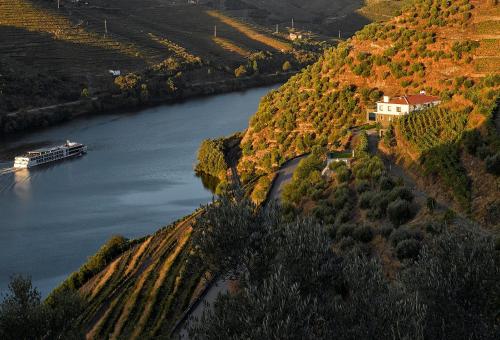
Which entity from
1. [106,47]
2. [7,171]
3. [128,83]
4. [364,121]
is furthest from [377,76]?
[106,47]

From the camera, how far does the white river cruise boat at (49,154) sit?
6203 cm

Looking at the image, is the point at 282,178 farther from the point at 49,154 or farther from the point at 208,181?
the point at 49,154

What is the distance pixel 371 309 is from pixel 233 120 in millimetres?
70088

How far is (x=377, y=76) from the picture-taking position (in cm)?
5644

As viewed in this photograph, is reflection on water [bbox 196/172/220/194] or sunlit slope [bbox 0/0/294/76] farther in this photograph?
sunlit slope [bbox 0/0/294/76]

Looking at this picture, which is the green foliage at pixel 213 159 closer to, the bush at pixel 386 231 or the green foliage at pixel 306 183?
the green foliage at pixel 306 183

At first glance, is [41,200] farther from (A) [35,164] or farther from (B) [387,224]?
(B) [387,224]

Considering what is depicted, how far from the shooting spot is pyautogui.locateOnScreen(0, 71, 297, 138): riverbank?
80.2 meters

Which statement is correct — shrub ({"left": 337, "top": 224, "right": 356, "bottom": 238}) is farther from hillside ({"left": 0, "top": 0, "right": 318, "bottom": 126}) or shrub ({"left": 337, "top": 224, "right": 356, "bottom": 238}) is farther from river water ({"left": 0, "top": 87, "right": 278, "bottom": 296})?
hillside ({"left": 0, "top": 0, "right": 318, "bottom": 126})

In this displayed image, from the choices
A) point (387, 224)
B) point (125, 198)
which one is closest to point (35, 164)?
point (125, 198)

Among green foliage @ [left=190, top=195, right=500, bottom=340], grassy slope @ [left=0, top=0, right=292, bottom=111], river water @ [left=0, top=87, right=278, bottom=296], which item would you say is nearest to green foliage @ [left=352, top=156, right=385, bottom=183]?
green foliage @ [left=190, top=195, right=500, bottom=340]

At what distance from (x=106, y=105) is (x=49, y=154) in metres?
30.4

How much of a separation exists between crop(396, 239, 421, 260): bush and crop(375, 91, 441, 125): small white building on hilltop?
23.4 m

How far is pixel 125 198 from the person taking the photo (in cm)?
5244
